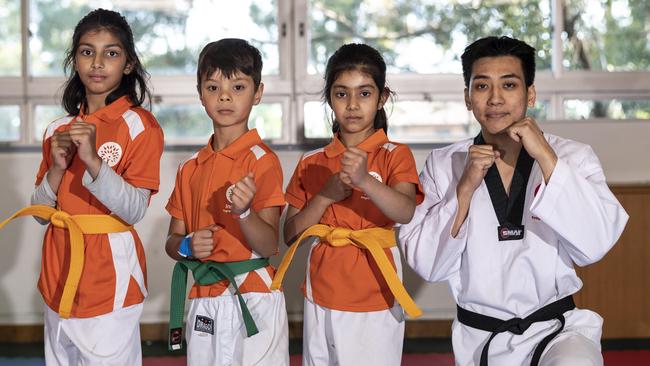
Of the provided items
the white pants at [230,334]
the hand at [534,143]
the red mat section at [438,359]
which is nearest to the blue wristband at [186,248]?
the white pants at [230,334]

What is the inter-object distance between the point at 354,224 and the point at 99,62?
0.89m

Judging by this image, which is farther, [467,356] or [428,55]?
[428,55]

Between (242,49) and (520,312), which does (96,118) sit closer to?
(242,49)

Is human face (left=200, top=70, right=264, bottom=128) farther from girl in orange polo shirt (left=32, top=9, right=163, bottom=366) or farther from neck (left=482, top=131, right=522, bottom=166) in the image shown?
neck (left=482, top=131, right=522, bottom=166)

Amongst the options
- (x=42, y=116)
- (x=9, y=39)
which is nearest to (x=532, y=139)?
(x=42, y=116)

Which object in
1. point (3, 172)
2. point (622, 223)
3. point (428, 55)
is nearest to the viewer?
point (622, 223)

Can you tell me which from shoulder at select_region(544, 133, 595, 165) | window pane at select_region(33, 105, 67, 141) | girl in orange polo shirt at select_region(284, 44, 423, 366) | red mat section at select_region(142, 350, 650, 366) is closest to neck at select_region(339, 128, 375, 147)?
girl in orange polo shirt at select_region(284, 44, 423, 366)

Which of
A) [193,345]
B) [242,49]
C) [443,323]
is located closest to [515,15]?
[443,323]

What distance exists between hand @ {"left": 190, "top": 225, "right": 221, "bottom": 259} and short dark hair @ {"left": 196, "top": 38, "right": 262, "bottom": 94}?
1.51 ft

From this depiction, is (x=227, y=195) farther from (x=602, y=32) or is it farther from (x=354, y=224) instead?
(x=602, y=32)

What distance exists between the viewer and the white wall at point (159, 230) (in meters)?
4.18

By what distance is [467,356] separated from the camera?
228 cm

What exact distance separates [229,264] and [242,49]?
624 millimetres

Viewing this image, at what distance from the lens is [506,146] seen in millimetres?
2398
